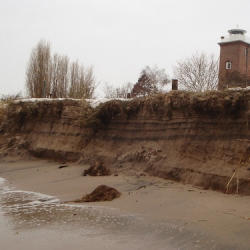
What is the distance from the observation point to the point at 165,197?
281 inches

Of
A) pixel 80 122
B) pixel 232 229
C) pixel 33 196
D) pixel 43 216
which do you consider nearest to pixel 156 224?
pixel 232 229

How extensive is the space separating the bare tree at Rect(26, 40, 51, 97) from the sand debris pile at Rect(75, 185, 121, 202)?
85.6 feet

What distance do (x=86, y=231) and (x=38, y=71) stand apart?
2983 centimetres

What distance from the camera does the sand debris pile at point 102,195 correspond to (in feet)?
24.5

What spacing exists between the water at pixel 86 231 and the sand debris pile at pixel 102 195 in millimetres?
433

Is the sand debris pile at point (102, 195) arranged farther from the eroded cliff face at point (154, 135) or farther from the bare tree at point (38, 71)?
the bare tree at point (38, 71)

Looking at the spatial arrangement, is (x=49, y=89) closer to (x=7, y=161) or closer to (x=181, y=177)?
(x=7, y=161)

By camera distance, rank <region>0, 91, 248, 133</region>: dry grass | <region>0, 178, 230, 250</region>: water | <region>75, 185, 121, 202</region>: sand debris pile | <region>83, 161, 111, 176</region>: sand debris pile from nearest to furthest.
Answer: <region>0, 178, 230, 250</region>: water < <region>75, 185, 121, 202</region>: sand debris pile < <region>0, 91, 248, 133</region>: dry grass < <region>83, 161, 111, 176</region>: sand debris pile

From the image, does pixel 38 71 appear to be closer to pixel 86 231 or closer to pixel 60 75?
pixel 60 75

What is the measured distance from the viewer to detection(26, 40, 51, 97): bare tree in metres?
33.4

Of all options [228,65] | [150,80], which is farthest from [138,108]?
[228,65]

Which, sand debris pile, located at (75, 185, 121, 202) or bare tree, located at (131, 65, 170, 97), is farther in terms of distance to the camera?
bare tree, located at (131, 65, 170, 97)

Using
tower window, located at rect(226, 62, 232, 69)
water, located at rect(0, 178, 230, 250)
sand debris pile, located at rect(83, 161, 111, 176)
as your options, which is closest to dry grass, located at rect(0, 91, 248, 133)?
sand debris pile, located at rect(83, 161, 111, 176)

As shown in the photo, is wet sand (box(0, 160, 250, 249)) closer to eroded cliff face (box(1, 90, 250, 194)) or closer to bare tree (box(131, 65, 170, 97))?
eroded cliff face (box(1, 90, 250, 194))
